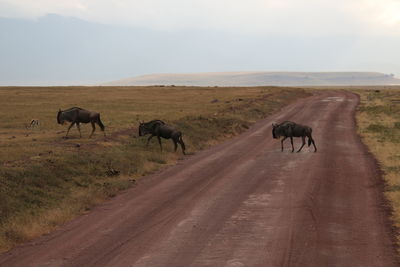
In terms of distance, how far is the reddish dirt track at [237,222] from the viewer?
11.2m

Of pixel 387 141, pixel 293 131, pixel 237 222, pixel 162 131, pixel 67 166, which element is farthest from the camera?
pixel 387 141

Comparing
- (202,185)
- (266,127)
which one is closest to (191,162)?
(202,185)

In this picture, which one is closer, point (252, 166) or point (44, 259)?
point (44, 259)

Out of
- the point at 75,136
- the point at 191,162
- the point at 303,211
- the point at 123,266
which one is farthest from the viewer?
the point at 75,136

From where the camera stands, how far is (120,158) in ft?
78.8

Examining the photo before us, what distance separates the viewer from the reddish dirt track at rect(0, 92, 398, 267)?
11156 millimetres

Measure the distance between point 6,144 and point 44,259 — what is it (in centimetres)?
2053

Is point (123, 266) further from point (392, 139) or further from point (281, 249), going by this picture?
point (392, 139)

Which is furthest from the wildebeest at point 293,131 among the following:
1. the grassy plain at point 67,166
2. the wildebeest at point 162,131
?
the wildebeest at point 162,131

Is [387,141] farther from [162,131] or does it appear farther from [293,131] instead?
[162,131]

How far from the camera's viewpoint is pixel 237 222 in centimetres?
1391

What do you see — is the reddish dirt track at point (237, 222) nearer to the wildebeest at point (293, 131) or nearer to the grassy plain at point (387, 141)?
the grassy plain at point (387, 141)

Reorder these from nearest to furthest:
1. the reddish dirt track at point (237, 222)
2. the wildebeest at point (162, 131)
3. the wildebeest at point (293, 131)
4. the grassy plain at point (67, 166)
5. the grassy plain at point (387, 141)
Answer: the reddish dirt track at point (237, 222), the grassy plain at point (67, 166), the grassy plain at point (387, 141), the wildebeest at point (162, 131), the wildebeest at point (293, 131)

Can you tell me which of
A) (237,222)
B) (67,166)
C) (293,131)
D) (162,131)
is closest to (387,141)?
(293,131)
